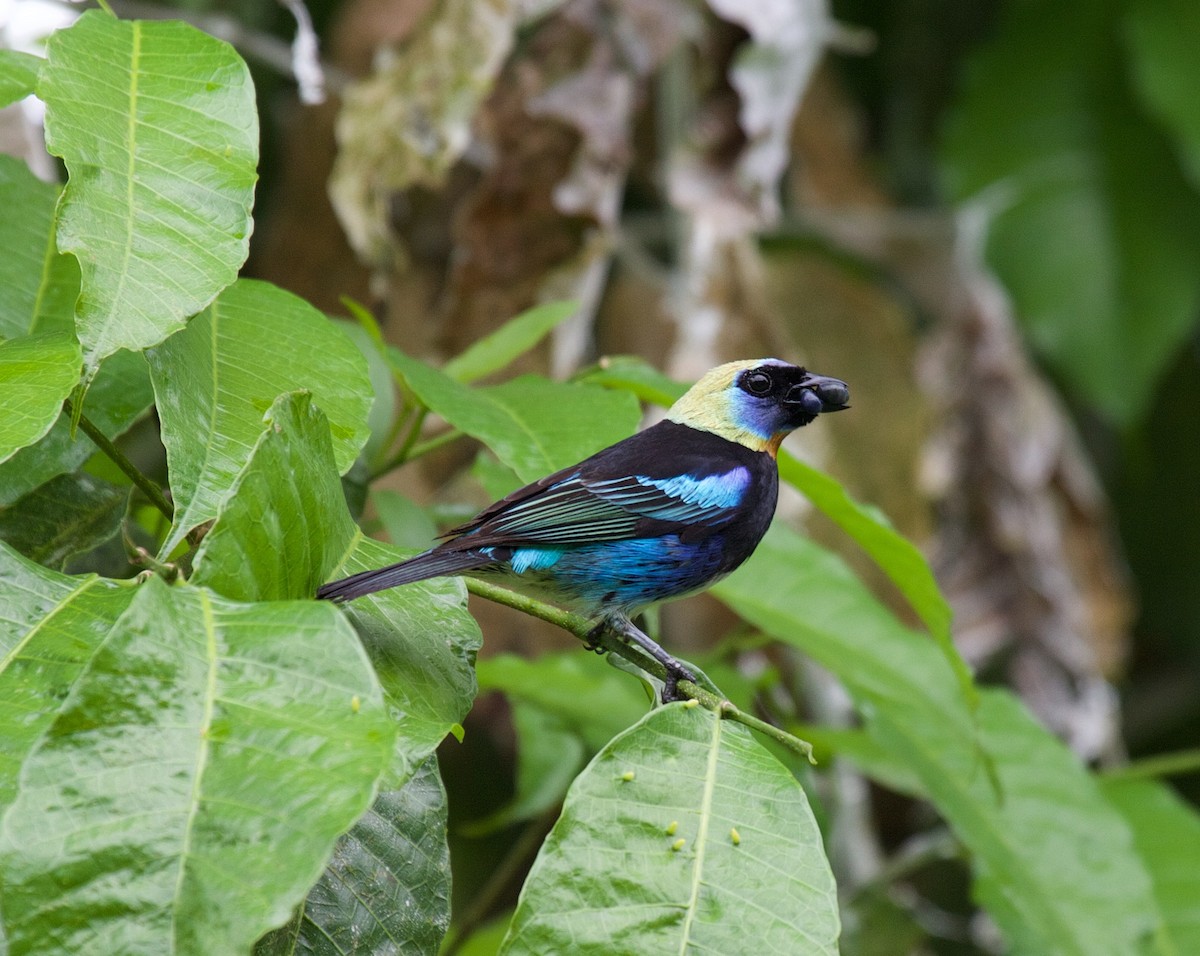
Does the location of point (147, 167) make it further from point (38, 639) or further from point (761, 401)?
point (761, 401)

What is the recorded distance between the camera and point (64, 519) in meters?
1.46

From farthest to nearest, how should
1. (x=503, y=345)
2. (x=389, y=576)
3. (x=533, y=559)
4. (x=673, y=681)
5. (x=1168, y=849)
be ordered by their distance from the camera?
1. (x=1168, y=849)
2. (x=503, y=345)
3. (x=533, y=559)
4. (x=673, y=681)
5. (x=389, y=576)

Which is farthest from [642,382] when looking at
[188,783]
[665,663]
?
[188,783]

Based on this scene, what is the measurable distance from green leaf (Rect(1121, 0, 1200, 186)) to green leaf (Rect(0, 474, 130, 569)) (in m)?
3.67

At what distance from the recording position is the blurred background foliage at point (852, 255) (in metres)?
3.16

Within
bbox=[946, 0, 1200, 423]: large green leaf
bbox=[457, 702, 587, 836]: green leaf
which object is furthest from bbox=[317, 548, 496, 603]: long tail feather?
bbox=[946, 0, 1200, 423]: large green leaf

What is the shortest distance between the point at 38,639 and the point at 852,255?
4.13 m

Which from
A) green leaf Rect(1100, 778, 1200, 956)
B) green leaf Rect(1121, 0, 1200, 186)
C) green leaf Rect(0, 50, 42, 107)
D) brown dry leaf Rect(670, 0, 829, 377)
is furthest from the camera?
green leaf Rect(1121, 0, 1200, 186)

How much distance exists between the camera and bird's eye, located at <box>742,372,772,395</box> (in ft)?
7.45

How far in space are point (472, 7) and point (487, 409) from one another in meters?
1.69

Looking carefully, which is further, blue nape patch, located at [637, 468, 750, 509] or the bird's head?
the bird's head

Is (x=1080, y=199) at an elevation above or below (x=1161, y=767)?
above

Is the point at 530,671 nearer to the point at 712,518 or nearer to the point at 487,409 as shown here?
the point at 712,518

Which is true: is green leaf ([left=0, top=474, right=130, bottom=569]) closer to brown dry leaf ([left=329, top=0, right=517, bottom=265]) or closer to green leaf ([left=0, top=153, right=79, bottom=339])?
green leaf ([left=0, top=153, right=79, bottom=339])
